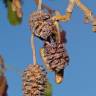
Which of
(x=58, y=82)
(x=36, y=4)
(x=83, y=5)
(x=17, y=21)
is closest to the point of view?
(x=58, y=82)

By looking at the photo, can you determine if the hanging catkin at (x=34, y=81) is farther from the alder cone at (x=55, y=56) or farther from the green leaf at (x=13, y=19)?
the green leaf at (x=13, y=19)

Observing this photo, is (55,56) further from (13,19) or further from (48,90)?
(13,19)

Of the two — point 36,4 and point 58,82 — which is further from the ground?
point 36,4

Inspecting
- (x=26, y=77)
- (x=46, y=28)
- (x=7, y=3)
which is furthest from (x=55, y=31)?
(x=7, y=3)

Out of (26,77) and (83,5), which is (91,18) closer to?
(83,5)

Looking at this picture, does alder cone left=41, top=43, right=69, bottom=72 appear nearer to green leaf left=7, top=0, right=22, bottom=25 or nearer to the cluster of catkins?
the cluster of catkins

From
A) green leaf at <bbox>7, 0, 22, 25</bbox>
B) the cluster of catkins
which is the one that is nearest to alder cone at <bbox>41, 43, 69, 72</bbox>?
the cluster of catkins

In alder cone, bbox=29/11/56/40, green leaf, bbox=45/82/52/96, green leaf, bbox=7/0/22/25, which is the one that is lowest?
green leaf, bbox=45/82/52/96
